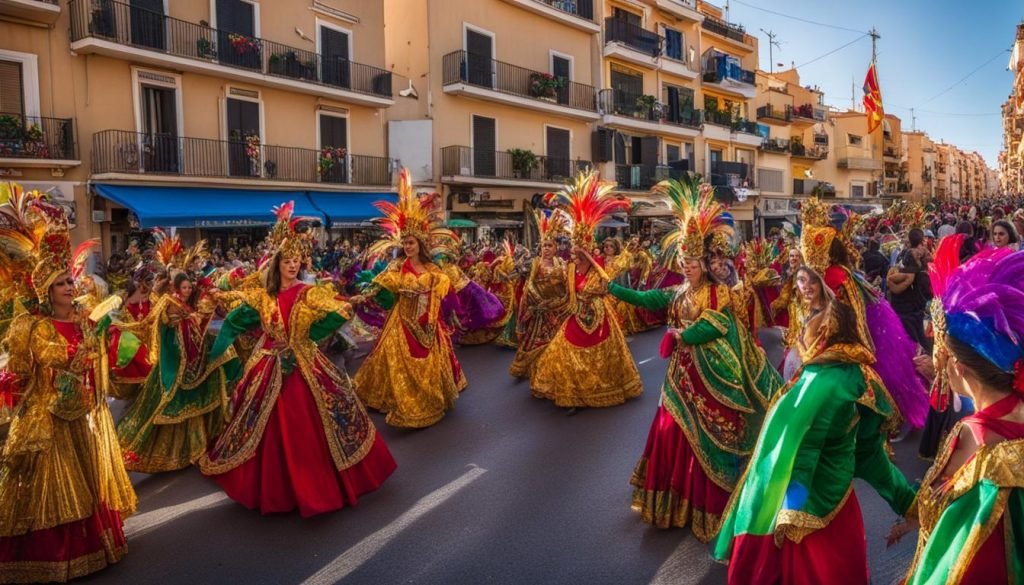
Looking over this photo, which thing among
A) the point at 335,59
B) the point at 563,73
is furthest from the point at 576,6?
the point at 335,59

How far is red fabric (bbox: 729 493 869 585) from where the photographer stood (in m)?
2.89

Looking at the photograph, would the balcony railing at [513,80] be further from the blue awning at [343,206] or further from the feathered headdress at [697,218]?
the feathered headdress at [697,218]

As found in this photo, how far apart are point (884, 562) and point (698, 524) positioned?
1052mm

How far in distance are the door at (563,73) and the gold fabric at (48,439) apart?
23462 mm

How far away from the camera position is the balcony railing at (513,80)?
22.9 meters

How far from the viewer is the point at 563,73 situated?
88.3 ft

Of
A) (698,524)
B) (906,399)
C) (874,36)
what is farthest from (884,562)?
(874,36)

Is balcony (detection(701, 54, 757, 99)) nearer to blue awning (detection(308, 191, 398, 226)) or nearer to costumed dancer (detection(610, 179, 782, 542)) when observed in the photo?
blue awning (detection(308, 191, 398, 226))

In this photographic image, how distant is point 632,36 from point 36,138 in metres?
21.6

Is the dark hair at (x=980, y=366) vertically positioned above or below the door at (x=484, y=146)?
below

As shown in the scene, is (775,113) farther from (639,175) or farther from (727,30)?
(639,175)

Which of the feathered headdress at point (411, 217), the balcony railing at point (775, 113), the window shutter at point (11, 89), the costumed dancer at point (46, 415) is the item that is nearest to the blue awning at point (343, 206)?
the window shutter at point (11, 89)

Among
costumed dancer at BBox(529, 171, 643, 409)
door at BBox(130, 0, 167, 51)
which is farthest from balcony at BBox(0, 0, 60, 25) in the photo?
costumed dancer at BBox(529, 171, 643, 409)

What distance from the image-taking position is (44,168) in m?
15.2
